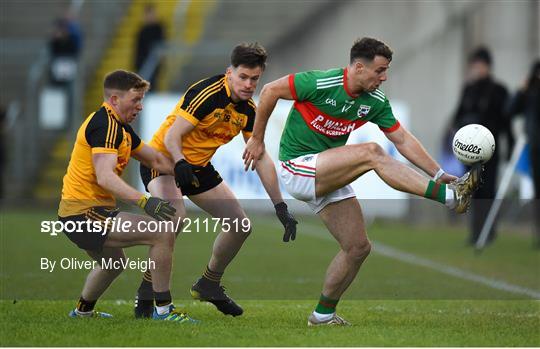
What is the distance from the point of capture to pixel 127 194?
7.81 metres

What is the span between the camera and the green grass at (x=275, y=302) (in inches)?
294

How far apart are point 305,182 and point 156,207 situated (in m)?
1.05

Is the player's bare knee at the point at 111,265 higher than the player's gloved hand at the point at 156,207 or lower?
lower

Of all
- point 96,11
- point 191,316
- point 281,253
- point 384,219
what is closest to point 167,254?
point 191,316

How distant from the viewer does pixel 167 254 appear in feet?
26.7

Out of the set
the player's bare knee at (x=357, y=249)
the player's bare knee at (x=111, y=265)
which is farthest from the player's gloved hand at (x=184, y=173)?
the player's bare knee at (x=357, y=249)

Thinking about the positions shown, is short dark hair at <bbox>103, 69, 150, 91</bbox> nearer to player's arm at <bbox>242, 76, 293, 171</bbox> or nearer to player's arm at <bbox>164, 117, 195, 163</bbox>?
player's arm at <bbox>164, 117, 195, 163</bbox>

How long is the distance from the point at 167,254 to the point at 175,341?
1.00m

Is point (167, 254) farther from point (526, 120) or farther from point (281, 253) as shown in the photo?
point (526, 120)

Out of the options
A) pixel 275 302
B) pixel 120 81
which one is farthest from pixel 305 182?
pixel 275 302

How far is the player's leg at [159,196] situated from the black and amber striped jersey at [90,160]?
584 mm

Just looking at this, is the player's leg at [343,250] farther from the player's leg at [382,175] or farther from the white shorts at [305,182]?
the player's leg at [382,175]

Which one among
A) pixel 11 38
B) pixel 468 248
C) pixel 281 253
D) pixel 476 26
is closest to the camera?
pixel 281 253

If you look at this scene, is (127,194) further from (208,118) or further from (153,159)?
(208,118)
